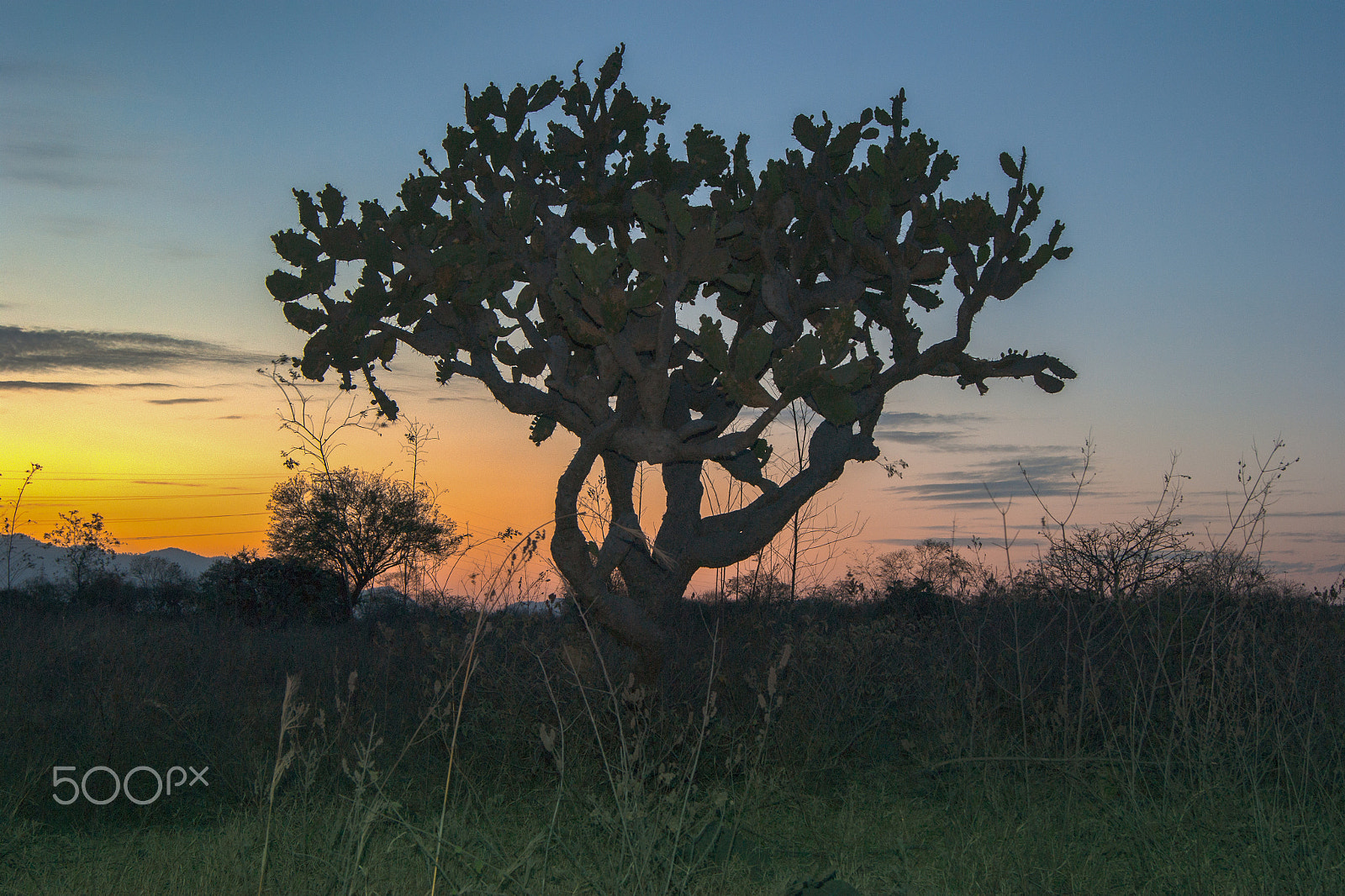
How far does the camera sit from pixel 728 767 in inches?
194

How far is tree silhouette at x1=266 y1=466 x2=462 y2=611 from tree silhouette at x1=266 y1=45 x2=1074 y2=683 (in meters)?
12.0

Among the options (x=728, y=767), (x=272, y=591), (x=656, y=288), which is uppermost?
(x=656, y=288)

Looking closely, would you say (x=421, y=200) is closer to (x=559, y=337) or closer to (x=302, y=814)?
(x=559, y=337)

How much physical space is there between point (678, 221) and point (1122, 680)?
15.8 ft

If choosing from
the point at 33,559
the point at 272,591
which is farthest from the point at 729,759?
the point at 33,559

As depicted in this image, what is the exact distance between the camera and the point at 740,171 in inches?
290

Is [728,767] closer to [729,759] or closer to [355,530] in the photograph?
[729,759]

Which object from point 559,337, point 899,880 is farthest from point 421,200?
point 899,880

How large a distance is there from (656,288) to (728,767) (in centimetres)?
320

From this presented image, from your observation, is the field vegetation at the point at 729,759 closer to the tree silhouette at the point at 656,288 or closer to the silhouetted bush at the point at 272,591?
the tree silhouette at the point at 656,288

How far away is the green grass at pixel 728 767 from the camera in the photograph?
3.89m

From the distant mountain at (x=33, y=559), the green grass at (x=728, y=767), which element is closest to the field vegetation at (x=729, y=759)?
the green grass at (x=728, y=767)

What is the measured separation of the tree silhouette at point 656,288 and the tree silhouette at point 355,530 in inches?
472

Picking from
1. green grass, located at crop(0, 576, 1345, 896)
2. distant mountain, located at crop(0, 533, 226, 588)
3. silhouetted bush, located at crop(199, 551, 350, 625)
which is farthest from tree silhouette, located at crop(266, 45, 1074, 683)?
distant mountain, located at crop(0, 533, 226, 588)
